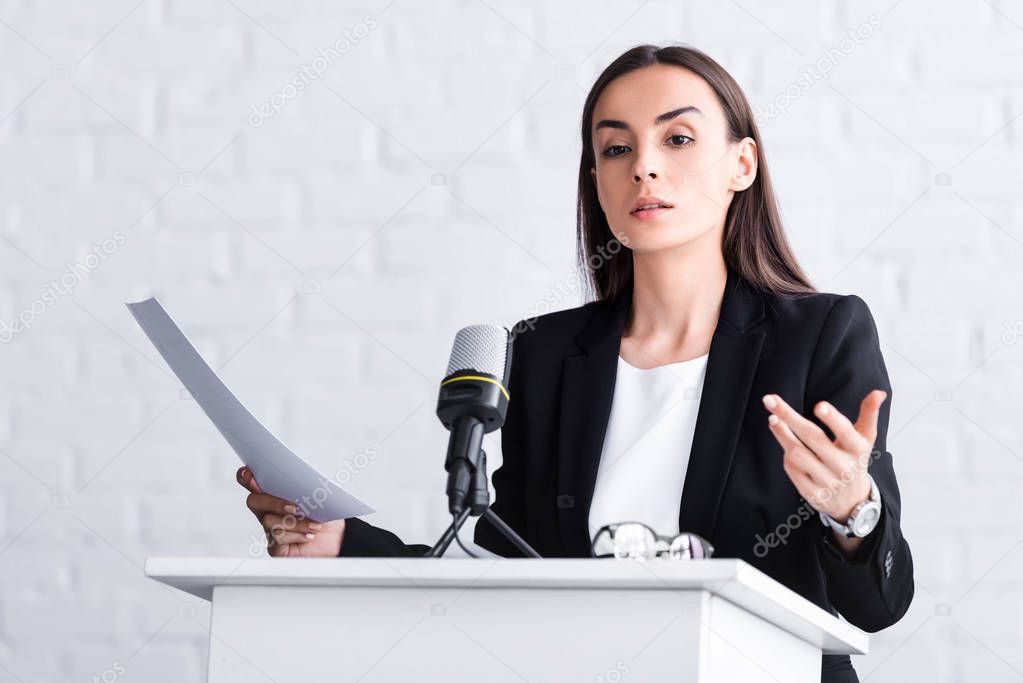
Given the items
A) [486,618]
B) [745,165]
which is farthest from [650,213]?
[486,618]

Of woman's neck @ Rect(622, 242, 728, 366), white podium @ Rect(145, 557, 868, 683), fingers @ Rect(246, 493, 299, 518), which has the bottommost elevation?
white podium @ Rect(145, 557, 868, 683)

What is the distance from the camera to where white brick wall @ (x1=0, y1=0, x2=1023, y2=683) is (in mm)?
1986

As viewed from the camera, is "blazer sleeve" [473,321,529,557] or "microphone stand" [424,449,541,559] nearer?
"microphone stand" [424,449,541,559]

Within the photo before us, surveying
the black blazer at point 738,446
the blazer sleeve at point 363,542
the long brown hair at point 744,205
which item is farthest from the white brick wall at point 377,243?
the blazer sleeve at point 363,542

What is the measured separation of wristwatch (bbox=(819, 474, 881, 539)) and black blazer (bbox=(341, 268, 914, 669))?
3 centimetres

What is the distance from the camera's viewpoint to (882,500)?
128 cm

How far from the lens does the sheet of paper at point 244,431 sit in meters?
1.07

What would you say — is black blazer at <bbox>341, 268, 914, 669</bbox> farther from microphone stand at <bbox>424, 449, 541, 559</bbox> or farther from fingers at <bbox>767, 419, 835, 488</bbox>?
microphone stand at <bbox>424, 449, 541, 559</bbox>

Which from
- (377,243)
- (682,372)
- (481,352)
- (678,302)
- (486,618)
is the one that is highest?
(377,243)

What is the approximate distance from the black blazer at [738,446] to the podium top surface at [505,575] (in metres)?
0.35

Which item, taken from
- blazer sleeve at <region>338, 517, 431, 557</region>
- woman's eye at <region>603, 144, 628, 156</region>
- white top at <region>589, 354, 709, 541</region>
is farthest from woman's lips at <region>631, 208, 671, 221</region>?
blazer sleeve at <region>338, 517, 431, 557</region>

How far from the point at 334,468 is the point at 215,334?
13.7 inches

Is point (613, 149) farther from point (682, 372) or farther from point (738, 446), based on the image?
point (738, 446)

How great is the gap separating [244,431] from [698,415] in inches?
26.0
